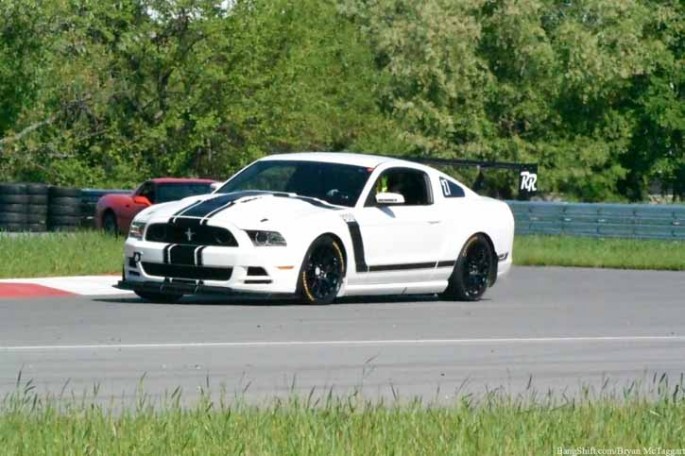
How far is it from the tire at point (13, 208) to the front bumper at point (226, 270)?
21790 millimetres

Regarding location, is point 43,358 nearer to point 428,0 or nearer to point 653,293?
point 653,293

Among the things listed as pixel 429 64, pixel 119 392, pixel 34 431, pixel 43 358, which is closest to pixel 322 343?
pixel 43 358

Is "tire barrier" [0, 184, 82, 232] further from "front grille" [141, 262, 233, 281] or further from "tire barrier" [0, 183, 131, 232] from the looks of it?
"front grille" [141, 262, 233, 281]

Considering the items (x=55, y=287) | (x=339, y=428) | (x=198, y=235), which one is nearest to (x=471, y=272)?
(x=198, y=235)

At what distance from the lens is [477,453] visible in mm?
7078

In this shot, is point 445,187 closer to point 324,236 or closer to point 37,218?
point 324,236

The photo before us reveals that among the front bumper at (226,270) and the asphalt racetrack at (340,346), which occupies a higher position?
the front bumper at (226,270)

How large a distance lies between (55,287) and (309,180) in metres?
2.98

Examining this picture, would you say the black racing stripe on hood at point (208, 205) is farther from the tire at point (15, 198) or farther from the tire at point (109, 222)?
the tire at point (15, 198)

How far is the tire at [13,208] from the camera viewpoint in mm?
37312

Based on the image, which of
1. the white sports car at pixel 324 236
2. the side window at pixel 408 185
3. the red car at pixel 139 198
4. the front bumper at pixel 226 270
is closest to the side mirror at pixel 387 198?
the white sports car at pixel 324 236

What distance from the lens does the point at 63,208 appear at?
124 feet

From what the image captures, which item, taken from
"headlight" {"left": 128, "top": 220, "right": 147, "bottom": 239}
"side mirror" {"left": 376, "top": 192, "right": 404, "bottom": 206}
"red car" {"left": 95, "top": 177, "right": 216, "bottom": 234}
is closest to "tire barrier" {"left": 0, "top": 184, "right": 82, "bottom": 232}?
"red car" {"left": 95, "top": 177, "right": 216, "bottom": 234}

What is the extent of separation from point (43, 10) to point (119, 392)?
30081 millimetres
